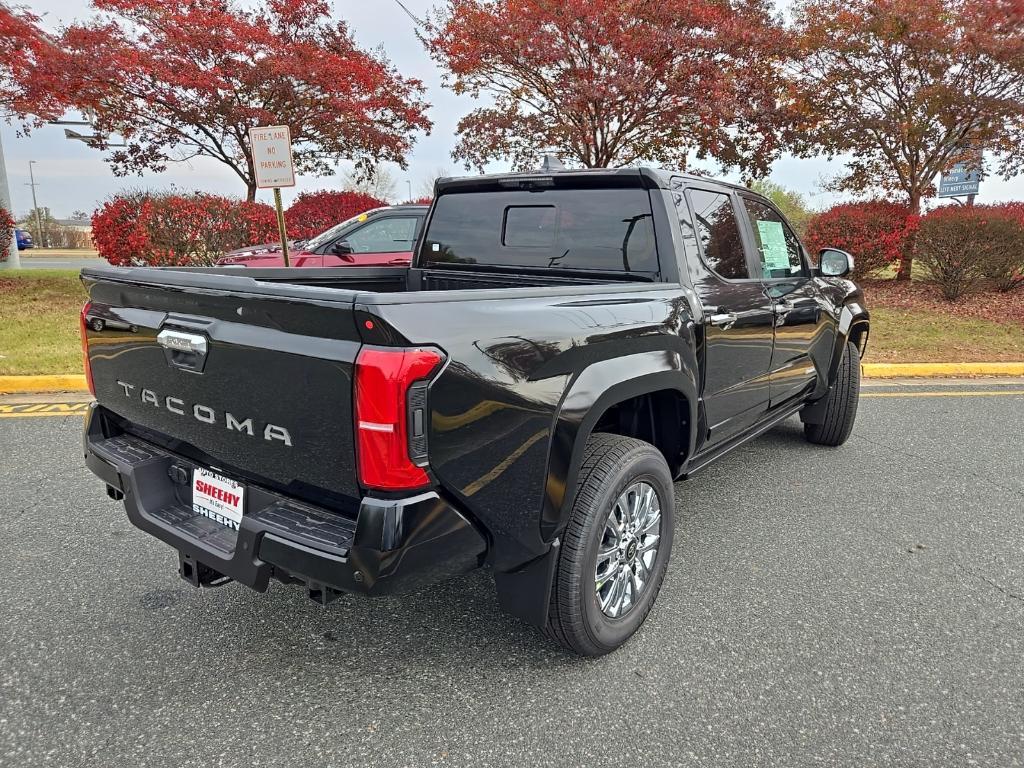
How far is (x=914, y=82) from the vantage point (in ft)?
41.0

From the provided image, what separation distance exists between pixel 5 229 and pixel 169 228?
4808mm

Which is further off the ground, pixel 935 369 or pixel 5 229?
pixel 5 229

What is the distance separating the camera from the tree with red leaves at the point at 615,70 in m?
11.3

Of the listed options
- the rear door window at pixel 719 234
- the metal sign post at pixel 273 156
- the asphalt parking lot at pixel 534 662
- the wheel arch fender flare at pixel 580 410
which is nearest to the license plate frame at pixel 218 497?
the asphalt parking lot at pixel 534 662

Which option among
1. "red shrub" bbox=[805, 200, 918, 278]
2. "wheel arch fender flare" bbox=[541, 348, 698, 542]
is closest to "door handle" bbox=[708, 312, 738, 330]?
"wheel arch fender flare" bbox=[541, 348, 698, 542]

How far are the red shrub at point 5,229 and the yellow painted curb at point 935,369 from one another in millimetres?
15221

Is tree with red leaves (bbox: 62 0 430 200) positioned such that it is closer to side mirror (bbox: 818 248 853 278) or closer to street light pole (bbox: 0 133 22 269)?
street light pole (bbox: 0 133 22 269)

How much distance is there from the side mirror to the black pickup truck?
1134 millimetres

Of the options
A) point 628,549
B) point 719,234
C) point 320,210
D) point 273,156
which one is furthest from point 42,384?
→ point 320,210

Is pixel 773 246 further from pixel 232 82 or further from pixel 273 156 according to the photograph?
pixel 232 82

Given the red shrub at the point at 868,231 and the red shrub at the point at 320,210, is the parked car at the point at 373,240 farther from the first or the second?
the red shrub at the point at 868,231

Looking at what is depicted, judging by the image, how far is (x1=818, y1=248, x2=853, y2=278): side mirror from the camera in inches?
164

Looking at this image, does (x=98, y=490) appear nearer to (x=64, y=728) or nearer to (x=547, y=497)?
(x=64, y=728)

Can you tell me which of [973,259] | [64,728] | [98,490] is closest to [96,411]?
[64,728]
